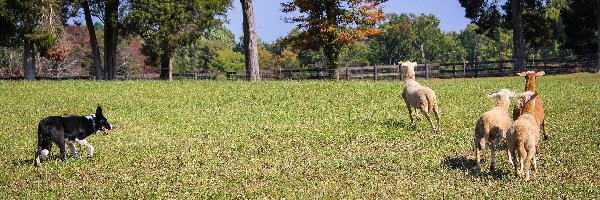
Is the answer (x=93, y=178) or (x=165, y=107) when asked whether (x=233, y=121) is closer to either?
(x=165, y=107)

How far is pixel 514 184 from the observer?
9992 millimetres

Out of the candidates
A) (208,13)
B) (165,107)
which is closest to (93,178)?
(165,107)

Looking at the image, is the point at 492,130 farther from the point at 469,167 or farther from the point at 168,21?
the point at 168,21

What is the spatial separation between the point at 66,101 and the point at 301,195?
59.3 ft

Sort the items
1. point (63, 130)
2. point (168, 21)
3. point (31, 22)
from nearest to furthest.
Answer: point (63, 130), point (31, 22), point (168, 21)

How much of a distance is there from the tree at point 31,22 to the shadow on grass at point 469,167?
118 feet

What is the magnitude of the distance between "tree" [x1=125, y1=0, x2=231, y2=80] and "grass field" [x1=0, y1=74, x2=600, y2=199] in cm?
2217

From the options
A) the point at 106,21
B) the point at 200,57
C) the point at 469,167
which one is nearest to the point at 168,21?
the point at 106,21

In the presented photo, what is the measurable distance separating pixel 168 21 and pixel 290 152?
35545mm

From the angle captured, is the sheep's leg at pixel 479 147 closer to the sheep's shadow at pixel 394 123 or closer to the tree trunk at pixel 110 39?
the sheep's shadow at pixel 394 123

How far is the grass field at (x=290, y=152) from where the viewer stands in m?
10.2

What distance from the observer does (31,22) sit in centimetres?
4194

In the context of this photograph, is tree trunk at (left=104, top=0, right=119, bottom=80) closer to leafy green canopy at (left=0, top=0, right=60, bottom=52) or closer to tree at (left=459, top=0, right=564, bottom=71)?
leafy green canopy at (left=0, top=0, right=60, bottom=52)

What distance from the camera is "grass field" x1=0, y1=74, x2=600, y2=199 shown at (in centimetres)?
1019
